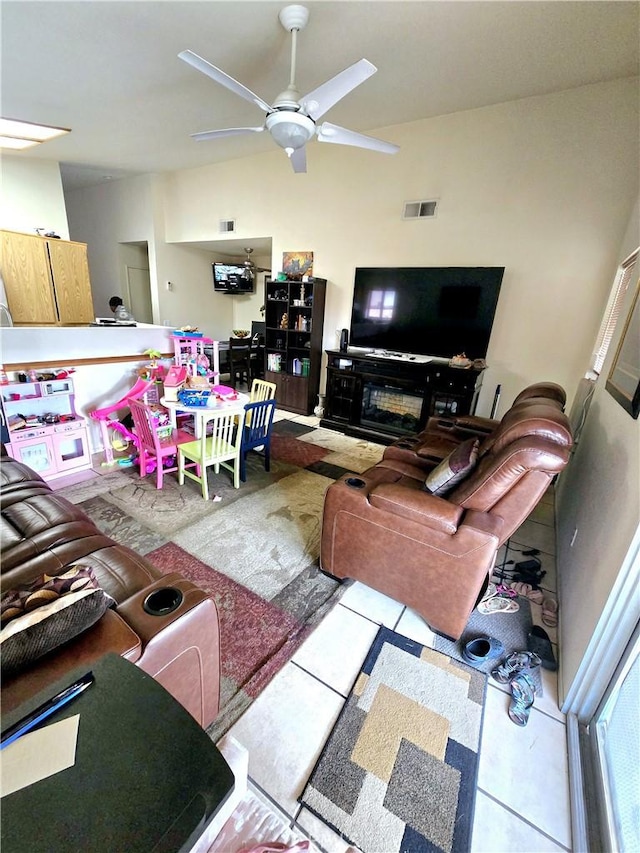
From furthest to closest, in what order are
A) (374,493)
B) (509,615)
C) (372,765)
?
(509,615), (374,493), (372,765)

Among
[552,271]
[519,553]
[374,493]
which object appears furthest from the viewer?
[552,271]

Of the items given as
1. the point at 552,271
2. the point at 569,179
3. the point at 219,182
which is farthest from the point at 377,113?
the point at 219,182

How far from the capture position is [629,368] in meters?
1.73

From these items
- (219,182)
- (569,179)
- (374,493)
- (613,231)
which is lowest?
(374,493)

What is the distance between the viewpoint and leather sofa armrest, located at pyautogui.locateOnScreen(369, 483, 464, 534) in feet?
4.99

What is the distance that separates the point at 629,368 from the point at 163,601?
233cm

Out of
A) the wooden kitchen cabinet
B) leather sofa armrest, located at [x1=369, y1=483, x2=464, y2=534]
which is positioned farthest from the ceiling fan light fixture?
the wooden kitchen cabinet

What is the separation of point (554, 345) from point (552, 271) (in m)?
0.73

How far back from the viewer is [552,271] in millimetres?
3363

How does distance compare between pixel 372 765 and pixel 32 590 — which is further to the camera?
pixel 372 765

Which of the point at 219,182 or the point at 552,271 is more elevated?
the point at 219,182

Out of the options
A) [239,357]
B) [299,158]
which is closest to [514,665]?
[299,158]

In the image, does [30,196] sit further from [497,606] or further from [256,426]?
[497,606]

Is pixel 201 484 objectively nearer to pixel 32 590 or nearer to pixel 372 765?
pixel 32 590
